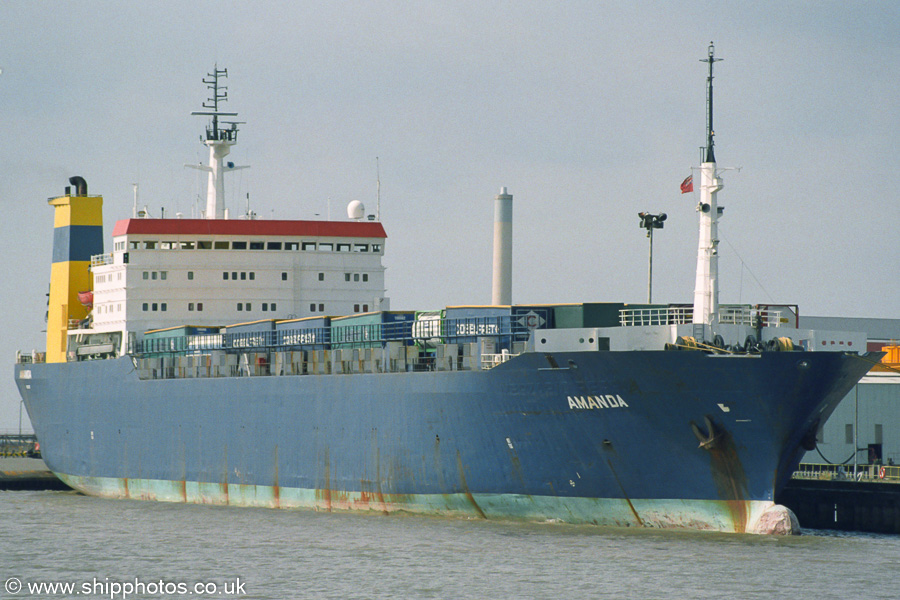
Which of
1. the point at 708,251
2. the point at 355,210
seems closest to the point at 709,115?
the point at 708,251

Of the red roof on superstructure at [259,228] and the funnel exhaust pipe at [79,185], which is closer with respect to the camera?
the red roof on superstructure at [259,228]

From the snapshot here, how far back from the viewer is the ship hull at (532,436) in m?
27.4

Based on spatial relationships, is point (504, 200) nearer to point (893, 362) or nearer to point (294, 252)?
point (294, 252)

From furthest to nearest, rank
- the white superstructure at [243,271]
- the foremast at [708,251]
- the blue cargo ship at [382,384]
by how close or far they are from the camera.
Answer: the white superstructure at [243,271], the foremast at [708,251], the blue cargo ship at [382,384]

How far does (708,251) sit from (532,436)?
6208mm

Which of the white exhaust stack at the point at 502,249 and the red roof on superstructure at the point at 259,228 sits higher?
the red roof on superstructure at the point at 259,228

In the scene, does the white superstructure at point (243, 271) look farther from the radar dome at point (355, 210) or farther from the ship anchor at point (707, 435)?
the ship anchor at point (707, 435)

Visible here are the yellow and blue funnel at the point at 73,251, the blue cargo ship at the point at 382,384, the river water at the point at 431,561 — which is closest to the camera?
the river water at the point at 431,561

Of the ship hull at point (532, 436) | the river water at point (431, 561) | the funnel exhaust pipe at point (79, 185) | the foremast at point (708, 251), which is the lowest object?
the river water at point (431, 561)

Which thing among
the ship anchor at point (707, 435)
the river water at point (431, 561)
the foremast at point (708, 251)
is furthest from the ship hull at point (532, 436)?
the foremast at point (708, 251)

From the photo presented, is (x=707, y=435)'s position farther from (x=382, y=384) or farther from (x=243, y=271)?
(x=243, y=271)

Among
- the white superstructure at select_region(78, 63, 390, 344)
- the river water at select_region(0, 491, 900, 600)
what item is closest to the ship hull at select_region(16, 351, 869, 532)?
the river water at select_region(0, 491, 900, 600)

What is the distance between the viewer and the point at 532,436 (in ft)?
97.2

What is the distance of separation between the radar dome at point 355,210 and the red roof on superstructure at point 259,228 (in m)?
1.50
